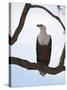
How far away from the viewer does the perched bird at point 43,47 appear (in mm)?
2707

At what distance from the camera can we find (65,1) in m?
2.81

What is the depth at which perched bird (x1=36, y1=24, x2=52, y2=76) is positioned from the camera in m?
2.71

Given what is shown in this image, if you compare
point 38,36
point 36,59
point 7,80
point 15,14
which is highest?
point 15,14

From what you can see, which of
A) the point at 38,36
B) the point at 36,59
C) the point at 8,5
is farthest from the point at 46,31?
the point at 8,5

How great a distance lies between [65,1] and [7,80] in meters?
1.05

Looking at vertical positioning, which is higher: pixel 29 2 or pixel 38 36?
pixel 29 2

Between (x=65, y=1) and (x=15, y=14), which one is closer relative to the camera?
(x=15, y=14)

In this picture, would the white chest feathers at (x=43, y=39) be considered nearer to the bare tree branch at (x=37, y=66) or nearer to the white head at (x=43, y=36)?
the white head at (x=43, y=36)

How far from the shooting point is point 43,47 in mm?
2738

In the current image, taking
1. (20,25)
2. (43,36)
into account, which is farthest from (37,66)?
(20,25)

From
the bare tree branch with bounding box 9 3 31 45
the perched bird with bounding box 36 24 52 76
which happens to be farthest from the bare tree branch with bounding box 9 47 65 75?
the bare tree branch with bounding box 9 3 31 45

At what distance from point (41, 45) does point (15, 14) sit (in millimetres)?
427

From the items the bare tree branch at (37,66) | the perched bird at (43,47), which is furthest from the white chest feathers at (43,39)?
the bare tree branch at (37,66)

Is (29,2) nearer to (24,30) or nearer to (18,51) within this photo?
(24,30)
